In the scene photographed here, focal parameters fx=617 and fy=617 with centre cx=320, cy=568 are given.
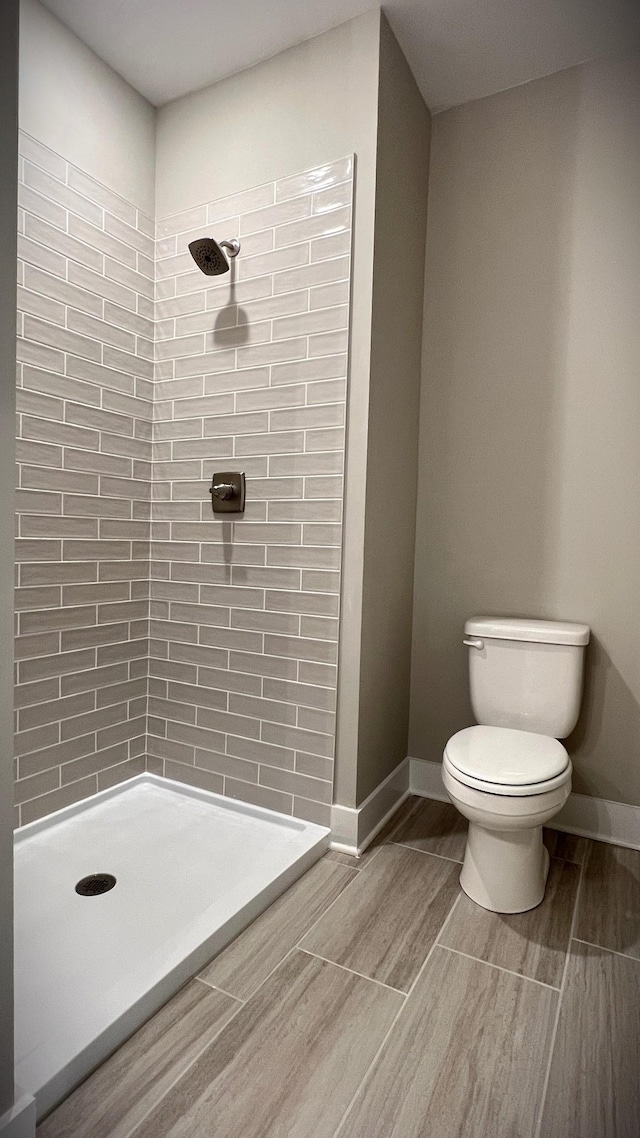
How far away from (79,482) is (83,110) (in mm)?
1270

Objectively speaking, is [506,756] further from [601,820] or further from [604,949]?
[601,820]

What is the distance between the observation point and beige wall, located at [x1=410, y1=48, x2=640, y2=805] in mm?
2102

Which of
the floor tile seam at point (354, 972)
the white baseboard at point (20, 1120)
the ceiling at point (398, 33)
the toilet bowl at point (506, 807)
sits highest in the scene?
the ceiling at point (398, 33)

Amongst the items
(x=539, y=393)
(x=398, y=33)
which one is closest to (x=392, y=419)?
(x=539, y=393)

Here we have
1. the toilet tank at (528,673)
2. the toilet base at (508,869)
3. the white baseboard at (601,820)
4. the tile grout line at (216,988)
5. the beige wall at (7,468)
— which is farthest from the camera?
the white baseboard at (601,820)

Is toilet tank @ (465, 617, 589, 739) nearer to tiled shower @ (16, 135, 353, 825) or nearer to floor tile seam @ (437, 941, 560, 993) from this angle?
tiled shower @ (16, 135, 353, 825)

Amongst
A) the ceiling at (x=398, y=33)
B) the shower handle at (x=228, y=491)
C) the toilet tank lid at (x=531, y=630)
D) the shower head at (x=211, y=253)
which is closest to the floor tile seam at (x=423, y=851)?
the toilet tank lid at (x=531, y=630)

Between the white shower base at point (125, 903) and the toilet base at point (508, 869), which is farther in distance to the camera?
the toilet base at point (508, 869)

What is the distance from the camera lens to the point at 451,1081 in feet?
4.00

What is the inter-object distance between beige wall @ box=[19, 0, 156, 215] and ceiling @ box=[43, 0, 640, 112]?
0.06 meters

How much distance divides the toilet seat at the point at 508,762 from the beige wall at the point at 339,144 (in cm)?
40

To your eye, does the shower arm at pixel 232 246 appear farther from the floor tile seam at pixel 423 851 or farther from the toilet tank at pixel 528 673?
the floor tile seam at pixel 423 851

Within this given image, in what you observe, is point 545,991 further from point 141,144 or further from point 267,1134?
point 141,144

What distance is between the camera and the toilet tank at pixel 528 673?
2.03m
